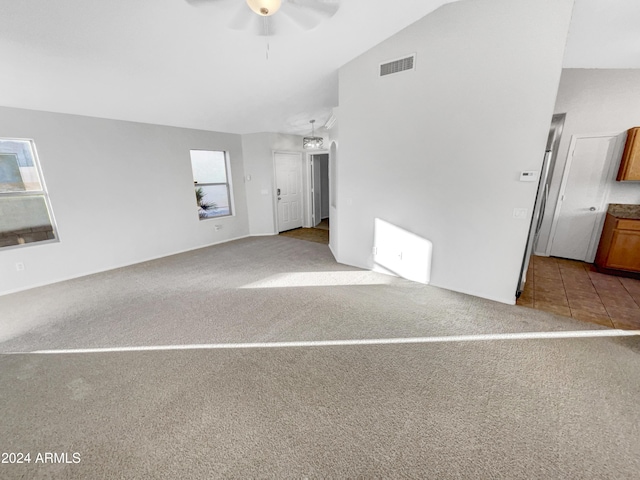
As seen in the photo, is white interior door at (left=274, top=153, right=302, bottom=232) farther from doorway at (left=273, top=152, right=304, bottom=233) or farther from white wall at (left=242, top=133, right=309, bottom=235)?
white wall at (left=242, top=133, right=309, bottom=235)

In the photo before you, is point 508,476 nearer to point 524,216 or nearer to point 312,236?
point 524,216

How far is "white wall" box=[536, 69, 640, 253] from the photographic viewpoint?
11.6 feet

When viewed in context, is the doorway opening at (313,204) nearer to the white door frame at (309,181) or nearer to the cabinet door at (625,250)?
the white door frame at (309,181)

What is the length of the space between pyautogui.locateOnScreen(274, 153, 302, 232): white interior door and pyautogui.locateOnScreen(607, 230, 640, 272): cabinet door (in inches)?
240

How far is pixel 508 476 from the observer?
1.27 m

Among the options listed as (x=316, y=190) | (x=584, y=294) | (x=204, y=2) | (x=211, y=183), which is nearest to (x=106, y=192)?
(x=211, y=183)

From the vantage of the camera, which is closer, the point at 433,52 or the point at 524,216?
the point at 524,216

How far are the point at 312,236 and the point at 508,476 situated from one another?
5423 mm

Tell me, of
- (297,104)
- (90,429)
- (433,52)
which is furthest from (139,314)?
(433,52)

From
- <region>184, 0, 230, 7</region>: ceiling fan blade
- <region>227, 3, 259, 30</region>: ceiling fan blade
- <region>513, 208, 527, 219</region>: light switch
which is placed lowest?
<region>513, 208, 527, 219</region>: light switch

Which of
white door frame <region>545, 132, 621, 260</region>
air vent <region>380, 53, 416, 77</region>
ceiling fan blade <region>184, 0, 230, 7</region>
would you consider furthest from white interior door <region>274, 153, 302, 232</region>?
white door frame <region>545, 132, 621, 260</region>

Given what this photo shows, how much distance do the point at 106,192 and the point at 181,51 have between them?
8.79 feet

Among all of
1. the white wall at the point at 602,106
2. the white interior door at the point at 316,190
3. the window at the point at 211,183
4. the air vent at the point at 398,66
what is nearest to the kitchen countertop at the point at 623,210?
the white wall at the point at 602,106

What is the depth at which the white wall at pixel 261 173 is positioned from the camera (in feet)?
19.7
